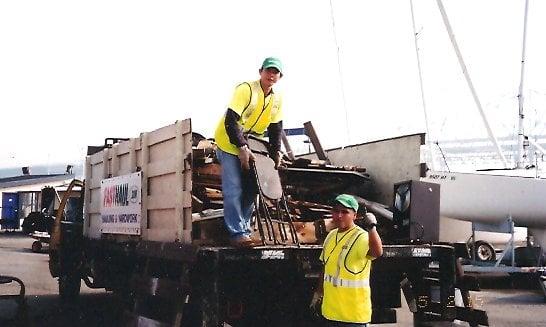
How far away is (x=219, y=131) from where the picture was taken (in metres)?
5.06

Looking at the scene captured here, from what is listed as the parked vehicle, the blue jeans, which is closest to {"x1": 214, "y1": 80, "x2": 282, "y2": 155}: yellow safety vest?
the blue jeans

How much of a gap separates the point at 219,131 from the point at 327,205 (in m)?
2.14

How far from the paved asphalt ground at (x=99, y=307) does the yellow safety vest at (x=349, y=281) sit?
14.1 feet

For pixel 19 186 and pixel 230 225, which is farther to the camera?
pixel 19 186

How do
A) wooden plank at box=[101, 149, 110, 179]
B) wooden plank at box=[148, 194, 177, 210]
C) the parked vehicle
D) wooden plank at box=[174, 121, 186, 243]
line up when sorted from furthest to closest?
wooden plank at box=[101, 149, 110, 179] → wooden plank at box=[148, 194, 177, 210] → wooden plank at box=[174, 121, 186, 243] → the parked vehicle

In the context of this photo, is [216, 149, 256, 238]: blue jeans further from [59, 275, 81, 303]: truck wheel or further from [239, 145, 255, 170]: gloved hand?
[59, 275, 81, 303]: truck wheel

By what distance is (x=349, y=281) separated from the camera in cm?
404

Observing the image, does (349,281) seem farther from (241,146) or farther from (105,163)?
(105,163)

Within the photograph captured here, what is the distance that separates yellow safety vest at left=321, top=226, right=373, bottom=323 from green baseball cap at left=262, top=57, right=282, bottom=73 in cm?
158

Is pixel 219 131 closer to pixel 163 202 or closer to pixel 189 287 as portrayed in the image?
pixel 163 202

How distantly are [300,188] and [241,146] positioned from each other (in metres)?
2.27

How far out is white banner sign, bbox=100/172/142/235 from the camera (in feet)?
20.0

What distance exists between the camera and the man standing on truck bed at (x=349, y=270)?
4.00 metres

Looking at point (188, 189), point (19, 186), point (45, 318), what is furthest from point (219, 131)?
point (19, 186)
